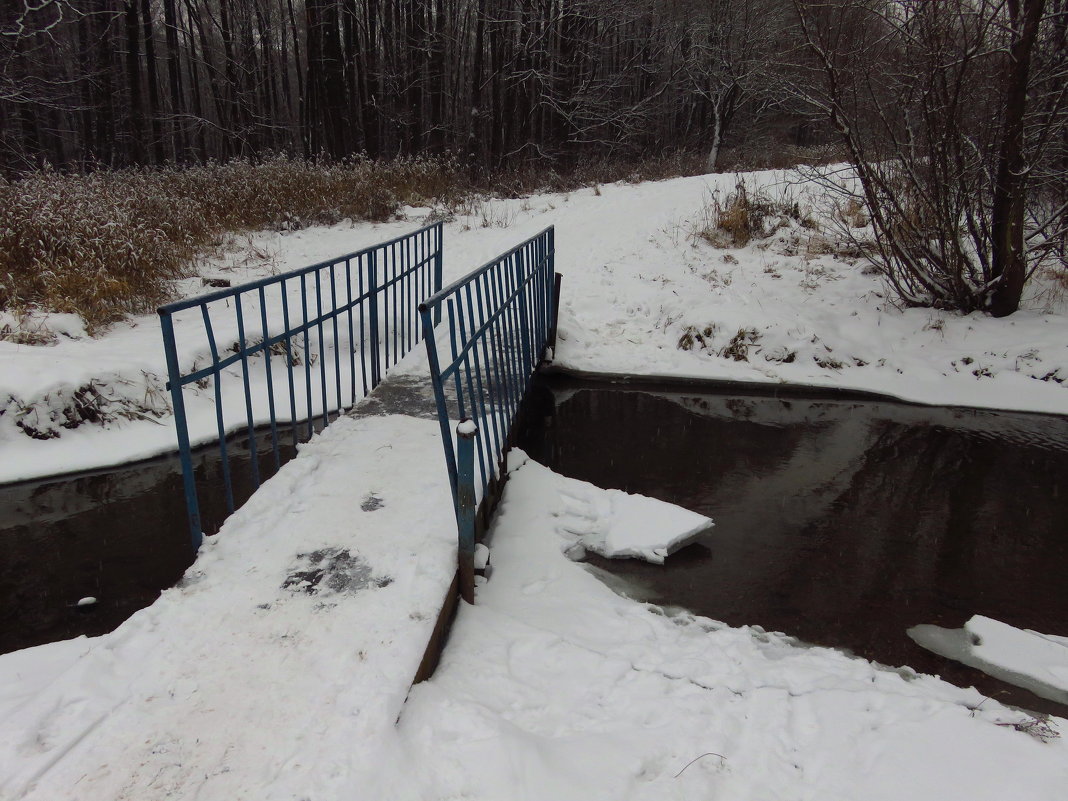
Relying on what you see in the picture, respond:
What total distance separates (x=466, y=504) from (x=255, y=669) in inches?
43.4

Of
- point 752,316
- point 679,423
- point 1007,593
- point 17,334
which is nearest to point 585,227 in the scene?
point 752,316

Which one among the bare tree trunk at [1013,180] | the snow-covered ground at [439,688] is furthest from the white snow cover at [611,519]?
the bare tree trunk at [1013,180]

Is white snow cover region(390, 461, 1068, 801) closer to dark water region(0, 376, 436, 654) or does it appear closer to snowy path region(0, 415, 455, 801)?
snowy path region(0, 415, 455, 801)

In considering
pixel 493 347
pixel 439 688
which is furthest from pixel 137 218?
pixel 439 688

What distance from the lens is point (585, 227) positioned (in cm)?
1256

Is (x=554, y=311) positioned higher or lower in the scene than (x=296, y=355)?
higher

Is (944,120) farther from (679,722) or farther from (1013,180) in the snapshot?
(679,722)

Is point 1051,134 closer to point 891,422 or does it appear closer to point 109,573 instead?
point 891,422

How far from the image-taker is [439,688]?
2.57m

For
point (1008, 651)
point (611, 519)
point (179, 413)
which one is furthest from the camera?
point (611, 519)

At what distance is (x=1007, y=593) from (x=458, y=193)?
13405 millimetres

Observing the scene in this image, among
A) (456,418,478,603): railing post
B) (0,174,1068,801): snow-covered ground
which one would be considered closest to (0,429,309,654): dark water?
(0,174,1068,801): snow-covered ground

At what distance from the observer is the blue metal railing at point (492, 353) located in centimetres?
310

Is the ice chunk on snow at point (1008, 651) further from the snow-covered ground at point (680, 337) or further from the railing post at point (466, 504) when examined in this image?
the snow-covered ground at point (680, 337)
